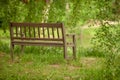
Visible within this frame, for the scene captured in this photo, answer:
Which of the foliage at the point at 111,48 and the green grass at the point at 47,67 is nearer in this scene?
the foliage at the point at 111,48

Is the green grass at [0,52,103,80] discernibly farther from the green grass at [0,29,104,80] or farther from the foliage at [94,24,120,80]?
the foliage at [94,24,120,80]

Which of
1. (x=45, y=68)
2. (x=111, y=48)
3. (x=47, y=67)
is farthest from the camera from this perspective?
(x=47, y=67)

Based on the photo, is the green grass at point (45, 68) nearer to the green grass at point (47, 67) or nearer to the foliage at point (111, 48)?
the green grass at point (47, 67)

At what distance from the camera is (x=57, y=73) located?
23.5 feet

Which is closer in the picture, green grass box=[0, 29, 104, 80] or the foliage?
the foliage

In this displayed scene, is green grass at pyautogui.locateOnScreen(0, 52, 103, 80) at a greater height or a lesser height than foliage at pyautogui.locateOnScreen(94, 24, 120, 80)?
lesser

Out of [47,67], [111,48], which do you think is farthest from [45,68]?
[111,48]

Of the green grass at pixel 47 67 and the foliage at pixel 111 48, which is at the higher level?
the foliage at pixel 111 48

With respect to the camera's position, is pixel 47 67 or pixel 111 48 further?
pixel 47 67

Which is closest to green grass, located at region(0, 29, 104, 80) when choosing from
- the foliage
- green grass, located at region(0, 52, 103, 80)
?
green grass, located at region(0, 52, 103, 80)

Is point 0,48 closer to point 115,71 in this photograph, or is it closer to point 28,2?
point 28,2

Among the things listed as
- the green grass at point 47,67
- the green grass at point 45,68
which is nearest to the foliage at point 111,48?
the green grass at point 47,67

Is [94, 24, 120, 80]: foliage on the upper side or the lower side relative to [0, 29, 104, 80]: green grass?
upper

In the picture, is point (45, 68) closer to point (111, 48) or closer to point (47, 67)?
→ point (47, 67)
